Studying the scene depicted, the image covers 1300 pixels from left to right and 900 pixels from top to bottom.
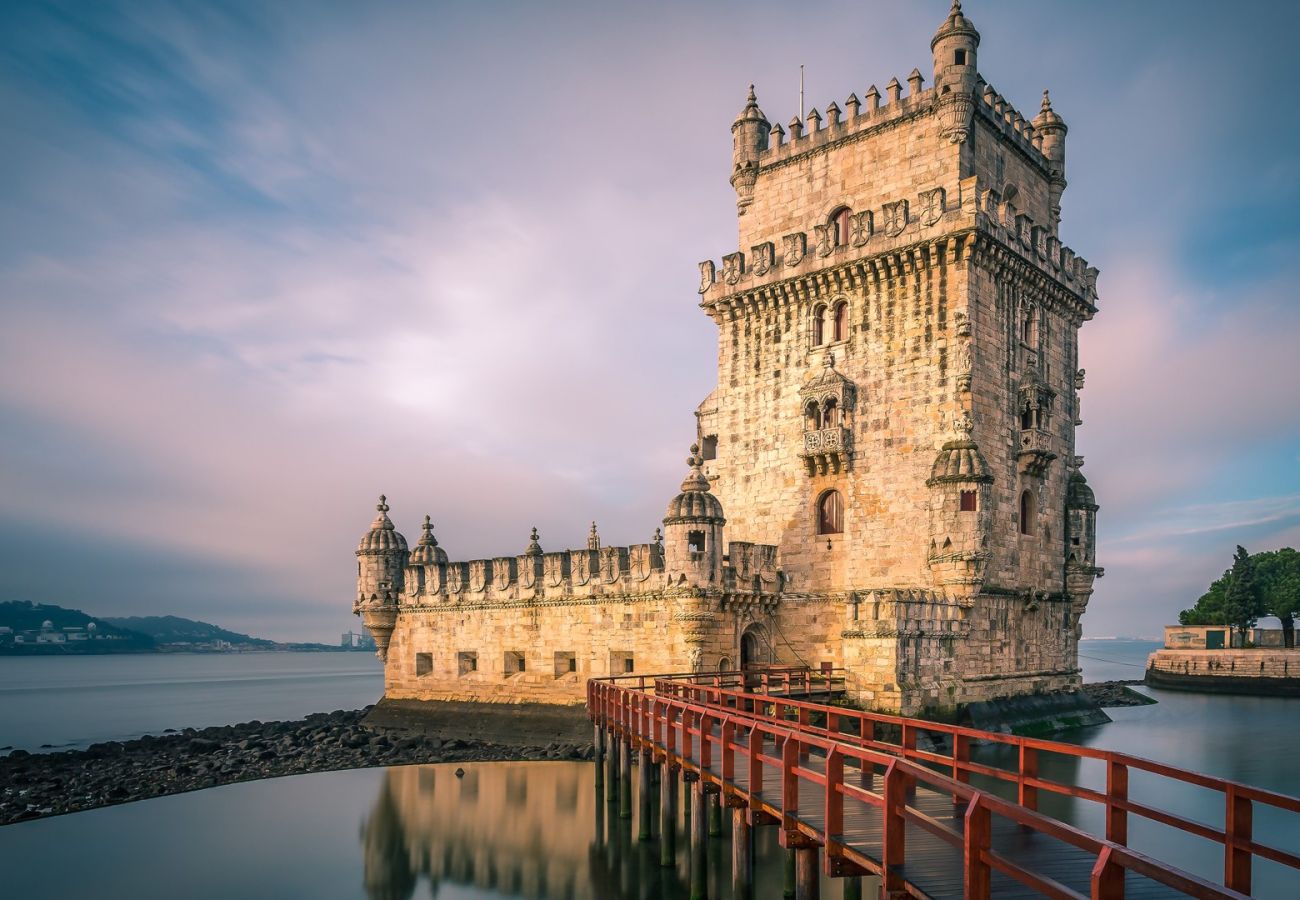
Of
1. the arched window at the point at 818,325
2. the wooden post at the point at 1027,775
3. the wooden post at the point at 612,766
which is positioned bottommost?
the wooden post at the point at 612,766

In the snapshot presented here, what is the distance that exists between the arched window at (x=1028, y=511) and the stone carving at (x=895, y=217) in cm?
891

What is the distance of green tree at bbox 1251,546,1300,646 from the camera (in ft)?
197

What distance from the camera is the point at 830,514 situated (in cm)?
2900

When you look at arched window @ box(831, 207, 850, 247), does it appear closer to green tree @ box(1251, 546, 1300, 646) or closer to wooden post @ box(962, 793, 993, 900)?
wooden post @ box(962, 793, 993, 900)

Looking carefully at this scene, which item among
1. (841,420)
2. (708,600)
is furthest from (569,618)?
(841,420)

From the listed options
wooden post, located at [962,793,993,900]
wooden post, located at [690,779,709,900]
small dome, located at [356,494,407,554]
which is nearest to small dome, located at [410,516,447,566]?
small dome, located at [356,494,407,554]

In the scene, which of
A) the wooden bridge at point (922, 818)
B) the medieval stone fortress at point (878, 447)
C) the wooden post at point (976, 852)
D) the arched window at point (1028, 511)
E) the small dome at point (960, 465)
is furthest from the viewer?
the arched window at point (1028, 511)

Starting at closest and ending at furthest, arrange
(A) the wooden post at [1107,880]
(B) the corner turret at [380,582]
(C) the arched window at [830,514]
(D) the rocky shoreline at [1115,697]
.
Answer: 1. (A) the wooden post at [1107,880]
2. (C) the arched window at [830,514]
3. (B) the corner turret at [380,582]
4. (D) the rocky shoreline at [1115,697]

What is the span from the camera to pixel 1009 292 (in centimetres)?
2862

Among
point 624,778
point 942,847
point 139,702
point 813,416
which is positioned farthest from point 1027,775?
point 139,702

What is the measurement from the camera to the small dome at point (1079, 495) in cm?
3150

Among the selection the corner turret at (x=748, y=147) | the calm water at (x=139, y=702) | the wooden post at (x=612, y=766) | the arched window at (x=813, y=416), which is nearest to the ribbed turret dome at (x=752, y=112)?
the corner turret at (x=748, y=147)

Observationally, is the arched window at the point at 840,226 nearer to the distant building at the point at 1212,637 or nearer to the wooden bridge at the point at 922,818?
the wooden bridge at the point at 922,818

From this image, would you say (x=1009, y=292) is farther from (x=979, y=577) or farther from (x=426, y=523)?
(x=426, y=523)
